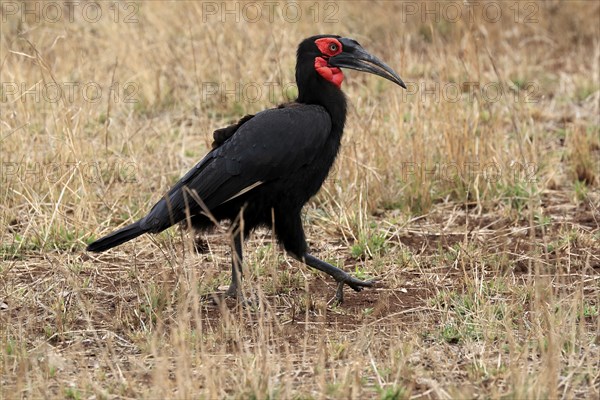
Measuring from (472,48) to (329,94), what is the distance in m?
2.16

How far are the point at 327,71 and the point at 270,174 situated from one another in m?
0.65

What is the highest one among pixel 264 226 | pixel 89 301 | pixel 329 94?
pixel 329 94

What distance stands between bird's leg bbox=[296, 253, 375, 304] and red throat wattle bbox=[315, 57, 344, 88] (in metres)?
0.86

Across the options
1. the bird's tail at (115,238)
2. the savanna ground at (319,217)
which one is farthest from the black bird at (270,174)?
the savanna ground at (319,217)

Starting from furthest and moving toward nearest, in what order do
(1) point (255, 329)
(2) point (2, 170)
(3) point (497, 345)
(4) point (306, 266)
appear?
(2) point (2, 170)
(4) point (306, 266)
(1) point (255, 329)
(3) point (497, 345)

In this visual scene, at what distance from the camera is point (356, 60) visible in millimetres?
Answer: 4941

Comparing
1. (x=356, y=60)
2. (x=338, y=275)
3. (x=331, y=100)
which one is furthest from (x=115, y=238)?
(x=356, y=60)

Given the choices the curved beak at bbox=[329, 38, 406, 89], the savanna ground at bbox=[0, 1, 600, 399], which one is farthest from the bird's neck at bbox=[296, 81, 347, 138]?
the savanna ground at bbox=[0, 1, 600, 399]

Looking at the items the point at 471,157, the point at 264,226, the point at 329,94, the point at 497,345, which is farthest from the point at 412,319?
the point at 471,157

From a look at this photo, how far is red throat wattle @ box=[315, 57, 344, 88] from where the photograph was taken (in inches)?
191

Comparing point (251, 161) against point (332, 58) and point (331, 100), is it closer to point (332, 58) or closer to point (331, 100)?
point (331, 100)

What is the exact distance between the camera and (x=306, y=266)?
5.15 meters

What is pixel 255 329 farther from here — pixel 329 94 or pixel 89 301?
pixel 329 94

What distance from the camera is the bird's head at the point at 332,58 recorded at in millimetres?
4863
